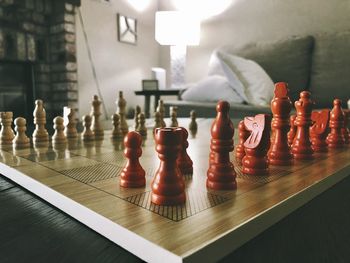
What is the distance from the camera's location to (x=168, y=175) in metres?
0.58

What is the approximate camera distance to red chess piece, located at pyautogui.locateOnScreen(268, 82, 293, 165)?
0.82m

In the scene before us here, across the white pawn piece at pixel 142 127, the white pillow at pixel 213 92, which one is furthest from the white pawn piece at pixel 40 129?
the white pillow at pixel 213 92

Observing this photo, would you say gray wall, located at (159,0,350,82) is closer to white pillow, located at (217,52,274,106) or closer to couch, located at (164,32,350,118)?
couch, located at (164,32,350,118)

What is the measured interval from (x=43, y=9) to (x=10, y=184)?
9.02ft

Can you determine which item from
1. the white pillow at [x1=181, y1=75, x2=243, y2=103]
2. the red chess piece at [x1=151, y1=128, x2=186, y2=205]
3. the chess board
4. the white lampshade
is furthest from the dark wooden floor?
the white lampshade

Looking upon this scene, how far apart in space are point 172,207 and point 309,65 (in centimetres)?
280

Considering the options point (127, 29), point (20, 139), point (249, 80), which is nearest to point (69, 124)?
point (20, 139)

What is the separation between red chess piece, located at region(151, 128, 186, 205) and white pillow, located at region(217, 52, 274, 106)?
6.50 feet

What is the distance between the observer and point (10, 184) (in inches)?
29.9

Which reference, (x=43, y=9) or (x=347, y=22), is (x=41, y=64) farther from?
(x=347, y=22)

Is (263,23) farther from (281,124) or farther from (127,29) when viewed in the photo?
(281,124)

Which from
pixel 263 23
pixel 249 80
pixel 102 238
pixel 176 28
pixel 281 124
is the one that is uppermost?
pixel 263 23

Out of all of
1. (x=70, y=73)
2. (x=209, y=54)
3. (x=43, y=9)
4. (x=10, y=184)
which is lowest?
(x=10, y=184)

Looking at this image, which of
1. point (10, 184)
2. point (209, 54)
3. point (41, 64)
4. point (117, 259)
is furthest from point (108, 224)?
point (209, 54)
